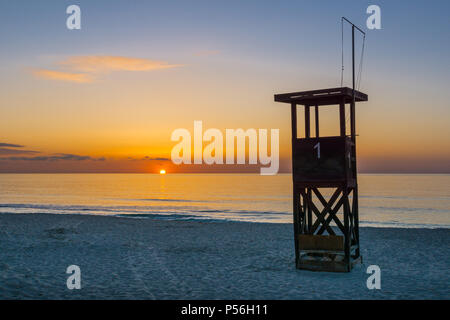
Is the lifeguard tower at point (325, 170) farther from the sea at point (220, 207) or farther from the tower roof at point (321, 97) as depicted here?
the sea at point (220, 207)

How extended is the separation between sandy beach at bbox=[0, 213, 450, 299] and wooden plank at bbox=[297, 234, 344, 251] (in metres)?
0.76

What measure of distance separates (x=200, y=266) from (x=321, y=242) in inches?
156

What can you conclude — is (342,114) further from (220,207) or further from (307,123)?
(220,207)

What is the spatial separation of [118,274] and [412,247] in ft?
40.7

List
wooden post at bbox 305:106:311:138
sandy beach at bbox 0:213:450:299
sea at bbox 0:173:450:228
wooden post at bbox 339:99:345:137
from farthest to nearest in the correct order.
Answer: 1. sea at bbox 0:173:450:228
2. wooden post at bbox 305:106:311:138
3. wooden post at bbox 339:99:345:137
4. sandy beach at bbox 0:213:450:299

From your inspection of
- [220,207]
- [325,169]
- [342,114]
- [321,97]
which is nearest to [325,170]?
[325,169]

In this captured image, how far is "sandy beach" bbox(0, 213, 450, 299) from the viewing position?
1113 cm

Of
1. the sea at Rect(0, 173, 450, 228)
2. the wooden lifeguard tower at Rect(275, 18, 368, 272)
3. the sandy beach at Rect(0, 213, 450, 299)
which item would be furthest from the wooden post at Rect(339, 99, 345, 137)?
the sea at Rect(0, 173, 450, 228)

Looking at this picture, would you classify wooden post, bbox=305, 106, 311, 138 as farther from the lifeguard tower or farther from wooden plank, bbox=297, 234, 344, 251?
wooden plank, bbox=297, 234, 344, 251

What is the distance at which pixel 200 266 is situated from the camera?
14.6 m

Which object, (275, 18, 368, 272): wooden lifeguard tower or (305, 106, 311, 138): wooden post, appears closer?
(275, 18, 368, 272): wooden lifeguard tower
